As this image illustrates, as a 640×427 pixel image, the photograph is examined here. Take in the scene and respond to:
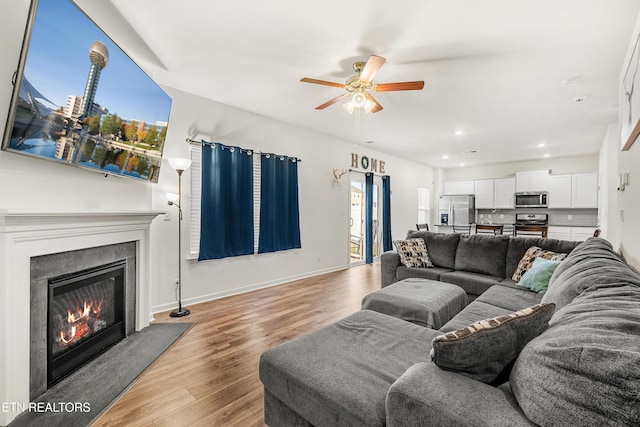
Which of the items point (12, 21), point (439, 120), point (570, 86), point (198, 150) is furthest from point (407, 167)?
point (12, 21)

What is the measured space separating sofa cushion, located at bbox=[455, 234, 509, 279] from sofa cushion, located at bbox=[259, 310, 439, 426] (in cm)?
228

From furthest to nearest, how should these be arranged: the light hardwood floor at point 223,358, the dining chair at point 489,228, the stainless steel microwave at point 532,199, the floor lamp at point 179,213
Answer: the stainless steel microwave at point 532,199, the dining chair at point 489,228, the floor lamp at point 179,213, the light hardwood floor at point 223,358

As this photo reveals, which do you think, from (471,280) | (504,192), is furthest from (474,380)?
(504,192)

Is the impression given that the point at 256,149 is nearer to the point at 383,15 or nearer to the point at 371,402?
the point at 383,15

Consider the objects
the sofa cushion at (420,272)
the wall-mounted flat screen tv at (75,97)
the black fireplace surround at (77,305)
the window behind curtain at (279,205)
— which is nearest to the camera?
the wall-mounted flat screen tv at (75,97)

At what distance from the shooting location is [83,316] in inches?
88.3

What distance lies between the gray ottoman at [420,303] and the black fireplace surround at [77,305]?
7.45 feet

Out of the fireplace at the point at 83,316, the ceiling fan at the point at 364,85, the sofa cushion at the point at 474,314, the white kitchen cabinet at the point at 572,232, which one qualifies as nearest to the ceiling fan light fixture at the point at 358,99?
the ceiling fan at the point at 364,85

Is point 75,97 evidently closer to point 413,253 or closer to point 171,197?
point 171,197

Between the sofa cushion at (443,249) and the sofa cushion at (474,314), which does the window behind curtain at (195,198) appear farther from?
the sofa cushion at (443,249)

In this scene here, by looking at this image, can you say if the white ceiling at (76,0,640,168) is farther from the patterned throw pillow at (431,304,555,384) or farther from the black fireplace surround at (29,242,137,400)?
the patterned throw pillow at (431,304,555,384)

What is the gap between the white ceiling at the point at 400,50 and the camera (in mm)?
2098

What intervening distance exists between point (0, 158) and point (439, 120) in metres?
4.91

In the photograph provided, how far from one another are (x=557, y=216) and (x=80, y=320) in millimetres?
9748
